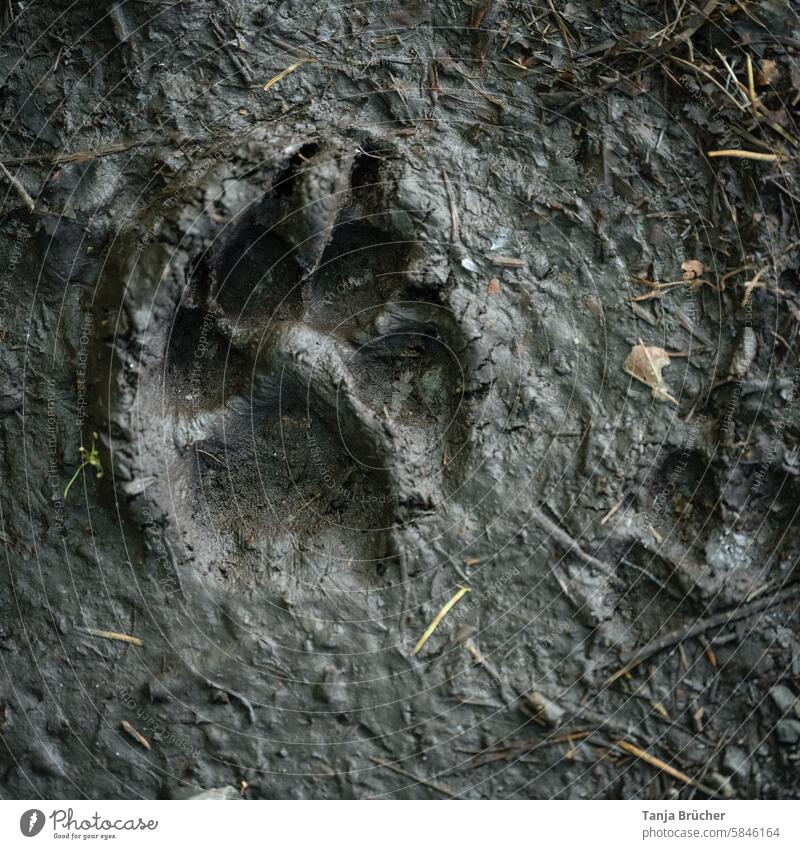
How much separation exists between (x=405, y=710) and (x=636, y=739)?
1.90ft

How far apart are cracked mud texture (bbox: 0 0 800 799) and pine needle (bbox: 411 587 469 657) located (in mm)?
22

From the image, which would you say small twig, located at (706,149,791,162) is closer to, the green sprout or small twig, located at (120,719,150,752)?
the green sprout

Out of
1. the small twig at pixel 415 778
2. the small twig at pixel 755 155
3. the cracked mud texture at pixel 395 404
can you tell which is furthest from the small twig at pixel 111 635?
the small twig at pixel 755 155

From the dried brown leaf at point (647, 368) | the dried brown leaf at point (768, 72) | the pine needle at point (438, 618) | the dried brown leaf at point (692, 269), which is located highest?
the dried brown leaf at point (768, 72)

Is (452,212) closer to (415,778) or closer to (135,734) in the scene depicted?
(415,778)

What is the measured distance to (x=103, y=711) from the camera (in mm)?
2020

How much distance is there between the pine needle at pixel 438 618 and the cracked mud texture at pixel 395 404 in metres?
0.02

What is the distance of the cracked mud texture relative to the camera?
2.02m

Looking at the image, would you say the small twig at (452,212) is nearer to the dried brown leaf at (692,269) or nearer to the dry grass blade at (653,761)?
the dried brown leaf at (692,269)

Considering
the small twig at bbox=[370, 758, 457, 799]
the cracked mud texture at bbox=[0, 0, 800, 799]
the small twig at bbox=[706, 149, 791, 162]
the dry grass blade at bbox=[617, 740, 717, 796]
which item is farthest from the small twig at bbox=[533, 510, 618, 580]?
the small twig at bbox=[706, 149, 791, 162]

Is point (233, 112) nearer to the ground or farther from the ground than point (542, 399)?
farther from the ground

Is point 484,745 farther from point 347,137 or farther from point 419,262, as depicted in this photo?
point 347,137

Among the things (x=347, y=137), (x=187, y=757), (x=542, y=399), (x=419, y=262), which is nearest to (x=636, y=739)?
(x=542, y=399)

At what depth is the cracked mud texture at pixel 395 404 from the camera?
2016 millimetres
